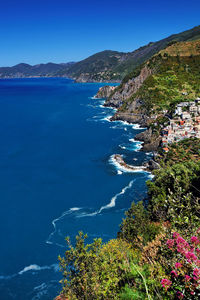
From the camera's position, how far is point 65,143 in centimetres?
10338

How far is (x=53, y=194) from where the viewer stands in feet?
204

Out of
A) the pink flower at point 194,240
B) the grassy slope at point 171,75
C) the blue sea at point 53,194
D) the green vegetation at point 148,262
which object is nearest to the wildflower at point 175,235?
the green vegetation at point 148,262

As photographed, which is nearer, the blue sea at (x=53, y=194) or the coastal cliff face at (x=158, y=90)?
the blue sea at (x=53, y=194)

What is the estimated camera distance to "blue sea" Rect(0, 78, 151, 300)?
41.1 m

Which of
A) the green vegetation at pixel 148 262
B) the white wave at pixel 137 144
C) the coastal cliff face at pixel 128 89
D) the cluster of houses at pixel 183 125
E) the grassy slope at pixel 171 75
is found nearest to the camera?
the green vegetation at pixel 148 262

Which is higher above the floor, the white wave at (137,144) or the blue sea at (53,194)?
the white wave at (137,144)

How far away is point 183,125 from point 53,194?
176 feet

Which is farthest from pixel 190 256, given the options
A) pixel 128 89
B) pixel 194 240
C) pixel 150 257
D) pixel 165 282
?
pixel 128 89

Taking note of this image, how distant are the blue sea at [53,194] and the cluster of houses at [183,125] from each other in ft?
33.6

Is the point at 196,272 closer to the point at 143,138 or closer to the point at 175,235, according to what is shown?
the point at 175,235

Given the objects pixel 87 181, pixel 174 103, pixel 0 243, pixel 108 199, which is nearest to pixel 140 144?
pixel 174 103

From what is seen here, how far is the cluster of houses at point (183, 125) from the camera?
271ft

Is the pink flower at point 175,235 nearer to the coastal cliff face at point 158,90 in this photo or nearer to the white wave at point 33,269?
the white wave at point 33,269

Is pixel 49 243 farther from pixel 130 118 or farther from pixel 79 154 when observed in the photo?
pixel 130 118
